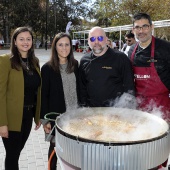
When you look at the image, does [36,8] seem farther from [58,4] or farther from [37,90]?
[37,90]

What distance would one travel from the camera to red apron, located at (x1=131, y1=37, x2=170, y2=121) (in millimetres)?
2645

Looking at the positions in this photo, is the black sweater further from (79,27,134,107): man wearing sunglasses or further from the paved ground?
the paved ground

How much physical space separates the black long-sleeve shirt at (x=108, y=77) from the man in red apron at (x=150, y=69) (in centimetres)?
17

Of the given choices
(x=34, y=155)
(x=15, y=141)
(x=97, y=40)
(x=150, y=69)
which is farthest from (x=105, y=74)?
(x=34, y=155)

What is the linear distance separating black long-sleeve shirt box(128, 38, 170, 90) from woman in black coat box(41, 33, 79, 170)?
0.71 m

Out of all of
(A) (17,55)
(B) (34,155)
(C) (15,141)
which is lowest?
(B) (34,155)

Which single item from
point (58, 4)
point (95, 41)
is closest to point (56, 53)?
point (95, 41)

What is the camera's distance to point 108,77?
8.54 ft

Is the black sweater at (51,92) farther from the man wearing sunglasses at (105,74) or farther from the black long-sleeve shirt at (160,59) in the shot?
the black long-sleeve shirt at (160,59)

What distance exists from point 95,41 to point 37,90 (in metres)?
0.81

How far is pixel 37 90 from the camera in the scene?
283 centimetres

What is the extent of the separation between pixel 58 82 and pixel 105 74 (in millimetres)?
494

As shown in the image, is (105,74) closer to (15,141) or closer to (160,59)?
(160,59)

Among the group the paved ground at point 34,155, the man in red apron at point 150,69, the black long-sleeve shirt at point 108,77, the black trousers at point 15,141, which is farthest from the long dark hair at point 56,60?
the paved ground at point 34,155
